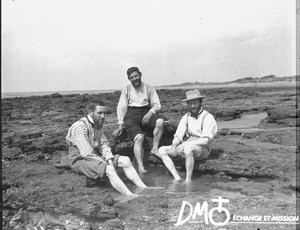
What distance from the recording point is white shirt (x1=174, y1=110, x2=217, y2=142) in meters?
5.54

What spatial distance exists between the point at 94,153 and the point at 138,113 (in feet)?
4.85

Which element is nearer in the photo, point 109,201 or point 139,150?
point 109,201

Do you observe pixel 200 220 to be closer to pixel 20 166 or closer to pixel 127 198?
pixel 127 198

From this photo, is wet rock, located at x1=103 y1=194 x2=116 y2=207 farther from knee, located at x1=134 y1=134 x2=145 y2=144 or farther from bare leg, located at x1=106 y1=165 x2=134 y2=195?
knee, located at x1=134 y1=134 x2=145 y2=144

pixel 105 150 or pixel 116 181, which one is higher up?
pixel 105 150

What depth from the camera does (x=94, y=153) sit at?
509 centimetres

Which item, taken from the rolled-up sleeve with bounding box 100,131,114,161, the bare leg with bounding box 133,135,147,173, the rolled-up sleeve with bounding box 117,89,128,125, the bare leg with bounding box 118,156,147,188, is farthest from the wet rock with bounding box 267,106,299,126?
the rolled-up sleeve with bounding box 100,131,114,161

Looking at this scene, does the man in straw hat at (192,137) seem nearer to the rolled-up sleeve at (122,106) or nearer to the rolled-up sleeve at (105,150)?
the rolled-up sleeve at (105,150)

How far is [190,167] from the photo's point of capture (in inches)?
214

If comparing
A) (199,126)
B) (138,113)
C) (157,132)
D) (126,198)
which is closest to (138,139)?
(157,132)

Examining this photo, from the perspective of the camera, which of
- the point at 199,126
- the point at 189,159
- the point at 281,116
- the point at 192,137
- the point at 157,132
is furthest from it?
the point at 281,116

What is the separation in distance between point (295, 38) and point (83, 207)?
3.39 meters

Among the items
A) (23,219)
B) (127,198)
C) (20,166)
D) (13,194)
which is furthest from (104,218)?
(20,166)

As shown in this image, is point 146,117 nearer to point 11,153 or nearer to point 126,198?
point 126,198
